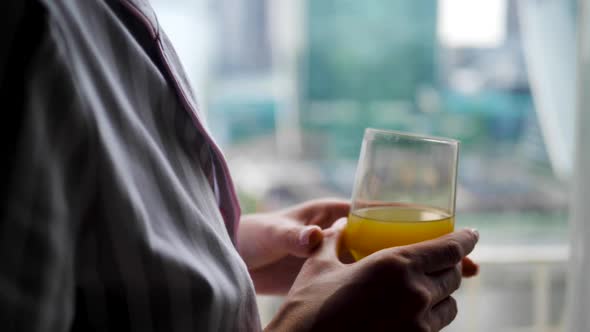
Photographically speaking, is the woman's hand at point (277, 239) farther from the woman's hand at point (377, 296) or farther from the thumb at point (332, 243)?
the woman's hand at point (377, 296)

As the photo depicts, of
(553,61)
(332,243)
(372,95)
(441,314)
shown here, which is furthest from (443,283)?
(372,95)

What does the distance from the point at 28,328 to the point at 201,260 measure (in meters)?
0.16

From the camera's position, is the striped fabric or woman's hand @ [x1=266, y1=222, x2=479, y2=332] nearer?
the striped fabric

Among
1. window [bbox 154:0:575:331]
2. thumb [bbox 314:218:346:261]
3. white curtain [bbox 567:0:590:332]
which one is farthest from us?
window [bbox 154:0:575:331]

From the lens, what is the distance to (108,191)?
427mm

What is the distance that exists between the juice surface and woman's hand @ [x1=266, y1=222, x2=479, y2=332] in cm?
8

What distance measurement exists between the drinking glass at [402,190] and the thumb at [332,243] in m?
0.03

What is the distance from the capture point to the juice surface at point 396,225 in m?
0.67

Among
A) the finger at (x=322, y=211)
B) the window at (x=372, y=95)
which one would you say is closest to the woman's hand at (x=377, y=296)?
the finger at (x=322, y=211)

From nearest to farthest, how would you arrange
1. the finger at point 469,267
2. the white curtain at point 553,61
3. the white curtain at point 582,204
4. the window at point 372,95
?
the finger at point 469,267
the white curtain at point 582,204
the white curtain at point 553,61
the window at point 372,95

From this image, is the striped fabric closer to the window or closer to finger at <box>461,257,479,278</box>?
finger at <box>461,257,479,278</box>

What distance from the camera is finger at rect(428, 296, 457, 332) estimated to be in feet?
1.95

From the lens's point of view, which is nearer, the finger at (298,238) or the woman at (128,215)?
the woman at (128,215)

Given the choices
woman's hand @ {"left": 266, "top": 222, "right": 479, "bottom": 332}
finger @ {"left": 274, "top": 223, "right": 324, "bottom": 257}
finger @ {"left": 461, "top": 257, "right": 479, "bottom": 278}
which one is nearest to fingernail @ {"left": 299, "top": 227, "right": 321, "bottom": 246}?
finger @ {"left": 274, "top": 223, "right": 324, "bottom": 257}
